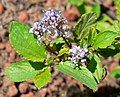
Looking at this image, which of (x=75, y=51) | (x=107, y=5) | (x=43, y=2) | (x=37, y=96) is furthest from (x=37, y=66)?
(x=107, y=5)

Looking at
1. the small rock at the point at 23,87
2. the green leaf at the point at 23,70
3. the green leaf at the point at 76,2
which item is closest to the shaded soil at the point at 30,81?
the small rock at the point at 23,87

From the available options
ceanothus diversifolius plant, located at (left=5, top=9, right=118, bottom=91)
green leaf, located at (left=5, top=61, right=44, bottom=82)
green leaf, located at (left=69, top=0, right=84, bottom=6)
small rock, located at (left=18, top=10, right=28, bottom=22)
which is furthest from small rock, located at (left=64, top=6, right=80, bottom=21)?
green leaf, located at (left=5, top=61, right=44, bottom=82)

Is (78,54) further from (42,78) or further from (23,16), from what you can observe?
(23,16)

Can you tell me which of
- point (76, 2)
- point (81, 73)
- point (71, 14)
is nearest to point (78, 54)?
point (81, 73)

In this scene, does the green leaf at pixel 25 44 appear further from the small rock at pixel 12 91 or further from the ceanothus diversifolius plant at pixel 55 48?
the small rock at pixel 12 91

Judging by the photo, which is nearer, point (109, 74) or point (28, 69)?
point (28, 69)

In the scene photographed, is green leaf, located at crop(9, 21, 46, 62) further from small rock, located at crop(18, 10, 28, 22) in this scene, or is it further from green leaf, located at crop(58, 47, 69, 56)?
small rock, located at crop(18, 10, 28, 22)

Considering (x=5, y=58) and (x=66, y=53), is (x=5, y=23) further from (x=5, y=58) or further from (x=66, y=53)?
(x=66, y=53)
